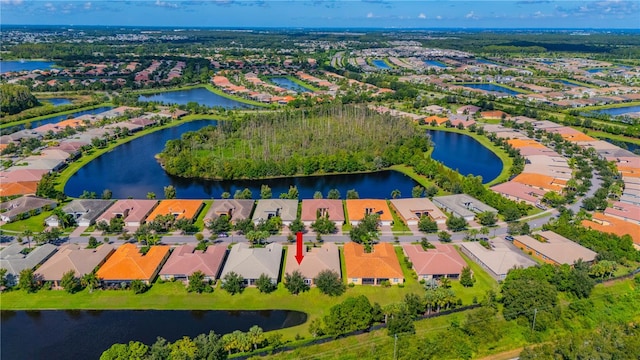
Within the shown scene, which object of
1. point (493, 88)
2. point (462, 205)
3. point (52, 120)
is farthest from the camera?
point (493, 88)

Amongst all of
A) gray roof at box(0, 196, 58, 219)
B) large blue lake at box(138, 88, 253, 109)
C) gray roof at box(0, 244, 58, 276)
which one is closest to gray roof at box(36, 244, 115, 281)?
gray roof at box(0, 244, 58, 276)

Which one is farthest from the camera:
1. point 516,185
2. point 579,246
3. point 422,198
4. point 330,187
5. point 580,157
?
point 580,157

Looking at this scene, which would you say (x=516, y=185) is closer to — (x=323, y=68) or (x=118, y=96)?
(x=118, y=96)

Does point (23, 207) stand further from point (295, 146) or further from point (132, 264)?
point (295, 146)

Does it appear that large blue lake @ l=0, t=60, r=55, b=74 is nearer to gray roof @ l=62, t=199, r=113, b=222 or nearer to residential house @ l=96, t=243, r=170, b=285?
gray roof @ l=62, t=199, r=113, b=222

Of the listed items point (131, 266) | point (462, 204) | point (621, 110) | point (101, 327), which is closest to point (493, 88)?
point (621, 110)

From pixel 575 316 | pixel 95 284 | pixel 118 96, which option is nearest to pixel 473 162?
pixel 575 316
